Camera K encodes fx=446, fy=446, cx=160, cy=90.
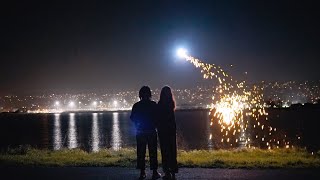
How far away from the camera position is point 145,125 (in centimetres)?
1045

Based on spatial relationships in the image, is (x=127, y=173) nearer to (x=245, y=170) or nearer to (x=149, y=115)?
(x=149, y=115)

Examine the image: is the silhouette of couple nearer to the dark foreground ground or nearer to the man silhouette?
the man silhouette

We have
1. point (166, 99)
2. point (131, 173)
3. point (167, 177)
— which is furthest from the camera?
point (131, 173)

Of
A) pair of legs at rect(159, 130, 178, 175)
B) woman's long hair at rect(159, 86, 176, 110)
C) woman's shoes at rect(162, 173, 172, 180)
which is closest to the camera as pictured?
woman's shoes at rect(162, 173, 172, 180)

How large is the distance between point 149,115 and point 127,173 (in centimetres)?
165

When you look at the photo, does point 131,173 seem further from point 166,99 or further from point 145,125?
point 166,99

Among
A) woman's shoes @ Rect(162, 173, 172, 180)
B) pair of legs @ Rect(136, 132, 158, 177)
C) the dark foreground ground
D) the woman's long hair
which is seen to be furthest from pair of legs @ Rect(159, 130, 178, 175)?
the woman's long hair

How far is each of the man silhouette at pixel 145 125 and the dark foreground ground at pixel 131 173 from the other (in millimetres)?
368

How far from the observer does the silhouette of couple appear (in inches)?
408

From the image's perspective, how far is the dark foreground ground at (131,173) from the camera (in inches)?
402

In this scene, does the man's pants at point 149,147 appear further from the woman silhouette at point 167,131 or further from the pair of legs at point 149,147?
the woman silhouette at point 167,131

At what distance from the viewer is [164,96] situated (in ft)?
34.0

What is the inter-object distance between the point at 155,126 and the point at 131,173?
140cm

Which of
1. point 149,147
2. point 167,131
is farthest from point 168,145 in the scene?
point 149,147
